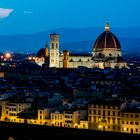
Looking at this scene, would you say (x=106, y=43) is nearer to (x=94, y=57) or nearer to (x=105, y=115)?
(x=94, y=57)

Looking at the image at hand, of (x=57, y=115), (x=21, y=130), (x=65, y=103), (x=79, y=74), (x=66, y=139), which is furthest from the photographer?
(x=79, y=74)

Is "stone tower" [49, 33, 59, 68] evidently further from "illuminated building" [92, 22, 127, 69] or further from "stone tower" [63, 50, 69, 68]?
"illuminated building" [92, 22, 127, 69]

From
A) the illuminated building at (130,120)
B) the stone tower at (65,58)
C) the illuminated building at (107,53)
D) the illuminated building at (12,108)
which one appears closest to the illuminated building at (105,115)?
the illuminated building at (130,120)

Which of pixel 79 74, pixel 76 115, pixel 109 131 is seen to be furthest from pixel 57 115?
pixel 79 74

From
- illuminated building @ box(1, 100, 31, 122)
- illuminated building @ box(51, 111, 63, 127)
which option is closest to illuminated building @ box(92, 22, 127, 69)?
illuminated building @ box(1, 100, 31, 122)

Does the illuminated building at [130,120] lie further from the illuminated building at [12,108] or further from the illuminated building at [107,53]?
the illuminated building at [107,53]

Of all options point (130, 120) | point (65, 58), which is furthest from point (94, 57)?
point (130, 120)

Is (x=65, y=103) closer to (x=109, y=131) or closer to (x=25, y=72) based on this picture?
(x=109, y=131)

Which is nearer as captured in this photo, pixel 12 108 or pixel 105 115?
pixel 105 115
